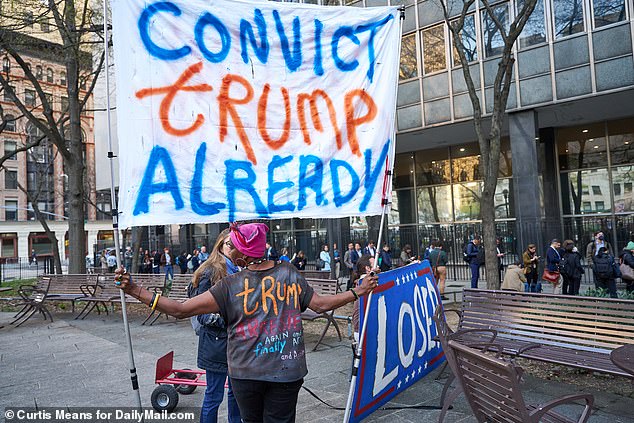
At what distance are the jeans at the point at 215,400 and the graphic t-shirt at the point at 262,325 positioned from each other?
1.14 m

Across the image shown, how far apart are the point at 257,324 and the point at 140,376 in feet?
13.3

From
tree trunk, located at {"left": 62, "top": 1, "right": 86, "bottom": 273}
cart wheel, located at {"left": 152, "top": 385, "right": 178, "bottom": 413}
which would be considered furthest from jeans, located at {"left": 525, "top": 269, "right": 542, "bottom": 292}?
tree trunk, located at {"left": 62, "top": 1, "right": 86, "bottom": 273}

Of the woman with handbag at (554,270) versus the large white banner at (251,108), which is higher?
the large white banner at (251,108)

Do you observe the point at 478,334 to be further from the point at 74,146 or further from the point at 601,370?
the point at 74,146

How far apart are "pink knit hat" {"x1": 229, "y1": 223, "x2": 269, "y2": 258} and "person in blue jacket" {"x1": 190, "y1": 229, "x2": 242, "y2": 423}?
3.29ft

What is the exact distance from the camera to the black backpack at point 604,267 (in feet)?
36.6

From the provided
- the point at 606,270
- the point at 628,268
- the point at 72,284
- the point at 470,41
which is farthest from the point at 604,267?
the point at 72,284

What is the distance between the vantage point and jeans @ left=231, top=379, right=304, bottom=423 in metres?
2.71

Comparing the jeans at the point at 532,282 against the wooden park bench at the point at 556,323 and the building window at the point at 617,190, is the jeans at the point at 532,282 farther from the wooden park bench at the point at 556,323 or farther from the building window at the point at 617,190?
the building window at the point at 617,190

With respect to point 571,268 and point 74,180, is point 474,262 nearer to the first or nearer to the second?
point 571,268

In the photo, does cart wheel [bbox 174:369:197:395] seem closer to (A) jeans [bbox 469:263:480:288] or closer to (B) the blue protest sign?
(B) the blue protest sign

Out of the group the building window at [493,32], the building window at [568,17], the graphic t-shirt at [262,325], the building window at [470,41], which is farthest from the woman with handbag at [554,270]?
the graphic t-shirt at [262,325]

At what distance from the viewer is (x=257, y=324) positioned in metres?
2.71

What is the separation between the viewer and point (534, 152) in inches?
708
